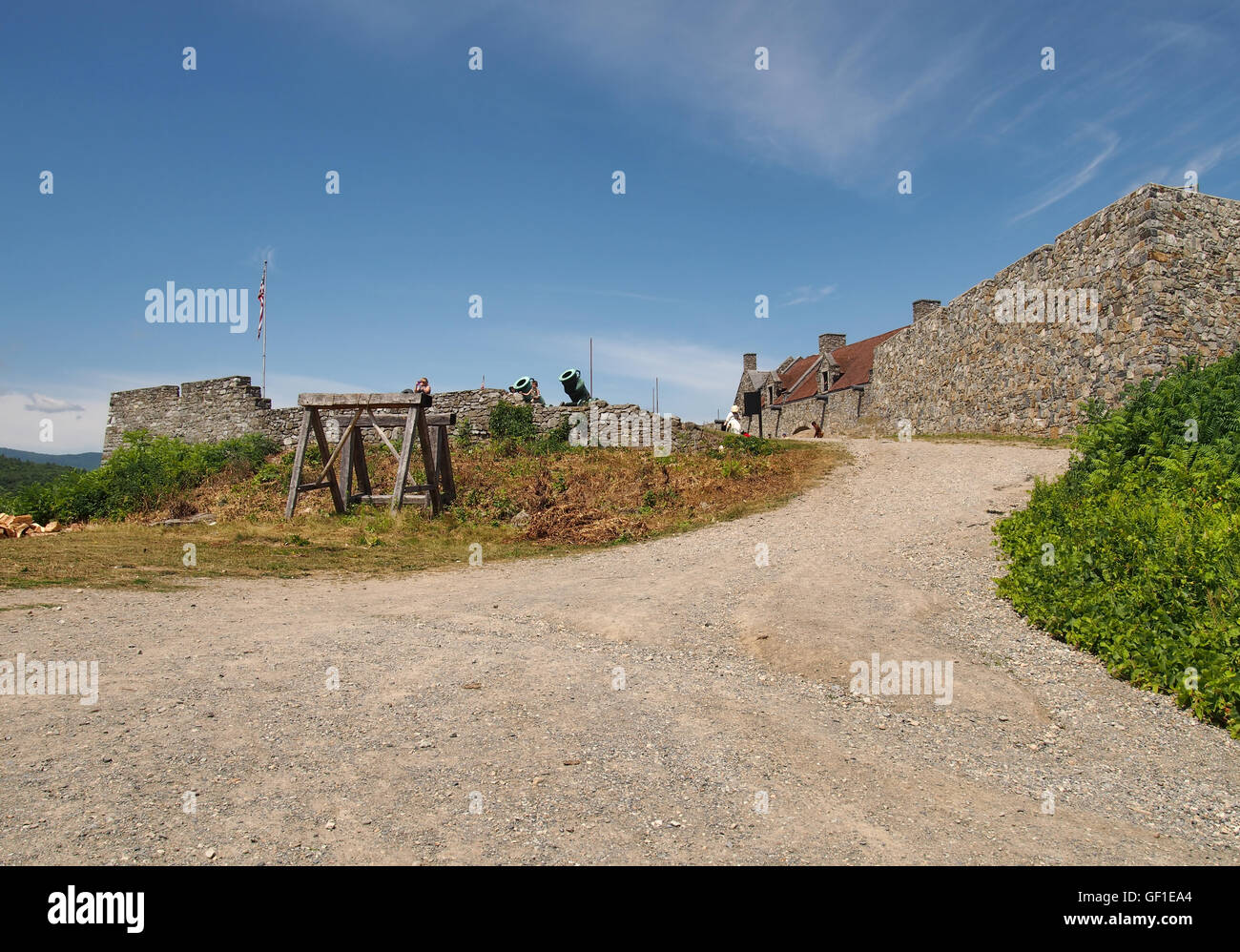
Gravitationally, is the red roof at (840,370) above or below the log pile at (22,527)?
above

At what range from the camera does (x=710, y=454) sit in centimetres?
1892

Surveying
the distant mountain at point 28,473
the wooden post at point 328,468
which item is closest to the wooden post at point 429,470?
the wooden post at point 328,468

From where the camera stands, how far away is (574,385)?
26219 millimetres

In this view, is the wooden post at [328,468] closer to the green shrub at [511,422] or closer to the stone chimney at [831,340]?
the green shrub at [511,422]

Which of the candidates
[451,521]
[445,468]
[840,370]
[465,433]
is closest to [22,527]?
[445,468]

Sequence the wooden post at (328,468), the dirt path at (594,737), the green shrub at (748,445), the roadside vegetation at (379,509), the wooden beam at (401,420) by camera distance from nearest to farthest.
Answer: the dirt path at (594,737) < the roadside vegetation at (379,509) < the wooden post at (328,468) < the wooden beam at (401,420) < the green shrub at (748,445)

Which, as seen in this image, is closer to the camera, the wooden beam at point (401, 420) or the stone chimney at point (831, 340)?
the wooden beam at point (401, 420)

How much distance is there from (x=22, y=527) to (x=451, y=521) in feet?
32.6

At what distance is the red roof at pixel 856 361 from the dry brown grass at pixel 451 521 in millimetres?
21553

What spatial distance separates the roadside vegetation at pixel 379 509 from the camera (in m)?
11.9

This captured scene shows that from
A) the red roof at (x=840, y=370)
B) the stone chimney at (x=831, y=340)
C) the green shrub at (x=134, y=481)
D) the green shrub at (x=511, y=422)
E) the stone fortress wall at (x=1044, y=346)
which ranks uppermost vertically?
the stone chimney at (x=831, y=340)
